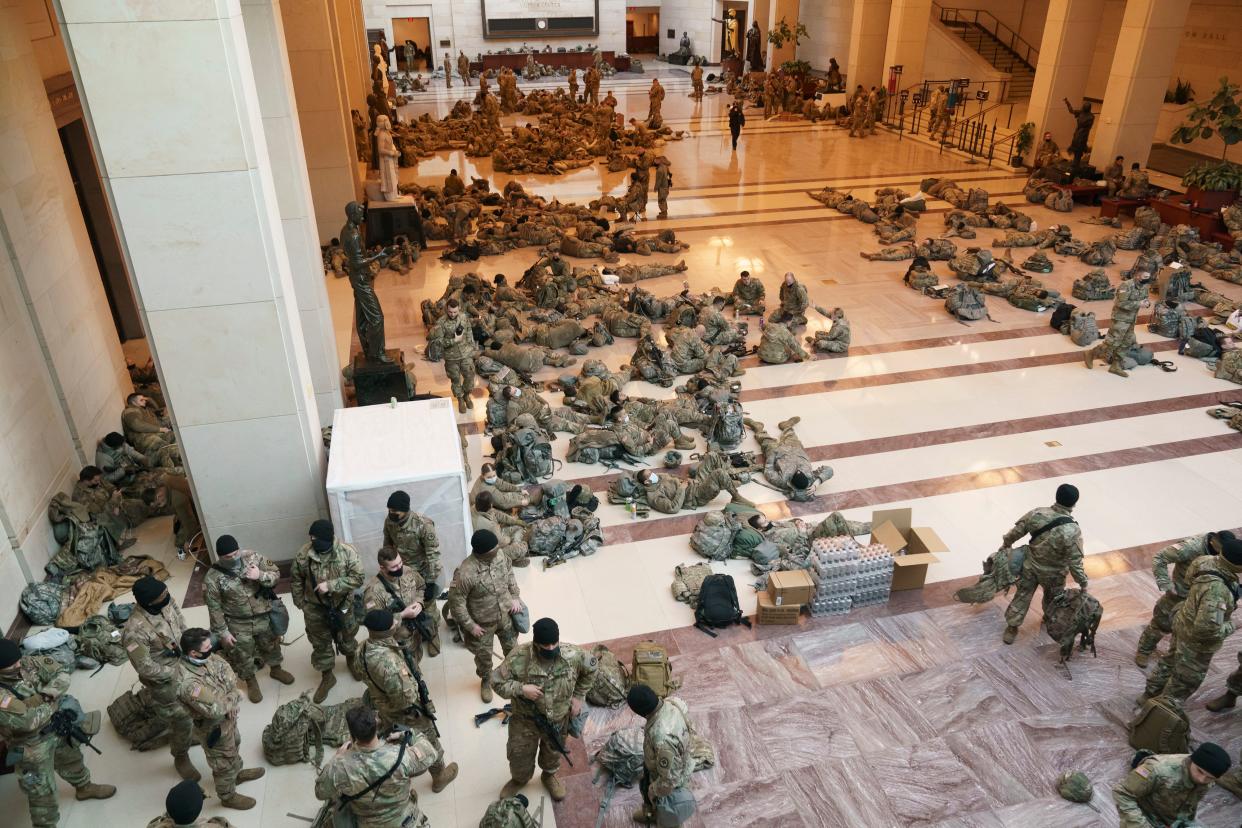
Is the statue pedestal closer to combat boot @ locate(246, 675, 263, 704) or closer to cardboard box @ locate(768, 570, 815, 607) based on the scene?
combat boot @ locate(246, 675, 263, 704)

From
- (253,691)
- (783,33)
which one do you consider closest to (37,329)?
(253,691)

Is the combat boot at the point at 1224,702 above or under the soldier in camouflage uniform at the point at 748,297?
under

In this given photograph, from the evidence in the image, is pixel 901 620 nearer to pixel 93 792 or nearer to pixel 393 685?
pixel 393 685

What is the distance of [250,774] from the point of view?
595cm

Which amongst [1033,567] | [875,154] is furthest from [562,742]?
[875,154]

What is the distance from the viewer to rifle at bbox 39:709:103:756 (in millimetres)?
5469

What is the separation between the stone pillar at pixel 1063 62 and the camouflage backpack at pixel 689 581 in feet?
64.1

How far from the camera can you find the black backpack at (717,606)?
7.32 meters

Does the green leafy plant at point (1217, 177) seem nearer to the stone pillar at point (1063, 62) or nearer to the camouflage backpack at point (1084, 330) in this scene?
the stone pillar at point (1063, 62)

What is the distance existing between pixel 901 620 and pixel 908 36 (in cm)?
2565

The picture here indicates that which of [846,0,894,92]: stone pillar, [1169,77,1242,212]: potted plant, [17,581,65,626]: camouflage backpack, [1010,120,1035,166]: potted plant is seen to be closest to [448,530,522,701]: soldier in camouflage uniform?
[17,581,65,626]: camouflage backpack

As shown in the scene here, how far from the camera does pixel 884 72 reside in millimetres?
29375

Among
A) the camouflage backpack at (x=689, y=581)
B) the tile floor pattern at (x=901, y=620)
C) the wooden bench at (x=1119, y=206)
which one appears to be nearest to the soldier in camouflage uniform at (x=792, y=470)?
the tile floor pattern at (x=901, y=620)

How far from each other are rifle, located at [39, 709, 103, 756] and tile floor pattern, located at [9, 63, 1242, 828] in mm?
571
